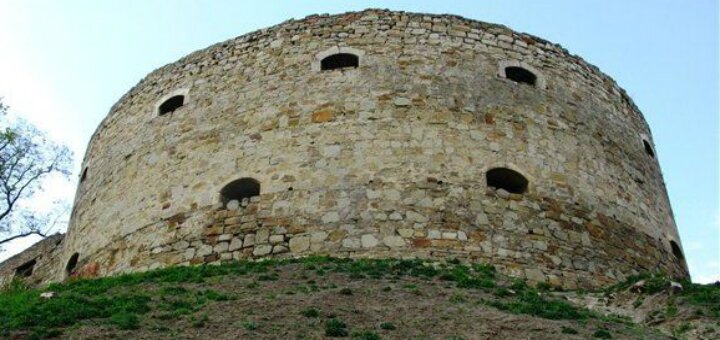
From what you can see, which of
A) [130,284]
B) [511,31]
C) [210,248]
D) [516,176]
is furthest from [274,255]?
[511,31]

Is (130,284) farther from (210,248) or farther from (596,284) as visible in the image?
(596,284)

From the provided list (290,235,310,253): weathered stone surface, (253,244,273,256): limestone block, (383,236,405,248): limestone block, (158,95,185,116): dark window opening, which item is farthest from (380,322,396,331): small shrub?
(158,95,185,116): dark window opening

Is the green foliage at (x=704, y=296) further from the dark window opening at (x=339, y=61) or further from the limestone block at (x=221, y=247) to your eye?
the dark window opening at (x=339, y=61)

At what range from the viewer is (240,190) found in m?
12.6

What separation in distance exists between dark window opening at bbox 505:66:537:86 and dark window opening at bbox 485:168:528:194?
2117 mm

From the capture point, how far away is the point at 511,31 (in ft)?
47.6

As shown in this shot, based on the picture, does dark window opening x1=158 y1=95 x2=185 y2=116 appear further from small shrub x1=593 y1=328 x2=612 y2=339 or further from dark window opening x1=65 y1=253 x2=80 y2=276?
small shrub x1=593 y1=328 x2=612 y2=339

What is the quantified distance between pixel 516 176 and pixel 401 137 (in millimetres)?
1691

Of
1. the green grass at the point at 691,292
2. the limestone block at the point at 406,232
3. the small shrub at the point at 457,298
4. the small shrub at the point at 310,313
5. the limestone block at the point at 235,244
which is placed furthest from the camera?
the limestone block at the point at 235,244

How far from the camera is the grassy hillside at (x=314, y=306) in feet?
24.1

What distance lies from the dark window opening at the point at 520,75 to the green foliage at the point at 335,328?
24.7 feet

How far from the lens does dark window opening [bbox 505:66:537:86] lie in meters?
14.0

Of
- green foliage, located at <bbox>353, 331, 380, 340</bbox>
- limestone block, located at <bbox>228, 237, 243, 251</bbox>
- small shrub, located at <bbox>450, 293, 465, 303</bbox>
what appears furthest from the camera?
limestone block, located at <bbox>228, 237, 243, 251</bbox>

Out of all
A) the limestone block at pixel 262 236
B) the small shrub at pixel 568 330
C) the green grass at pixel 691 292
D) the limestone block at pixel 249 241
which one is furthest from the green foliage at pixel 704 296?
the limestone block at pixel 249 241
